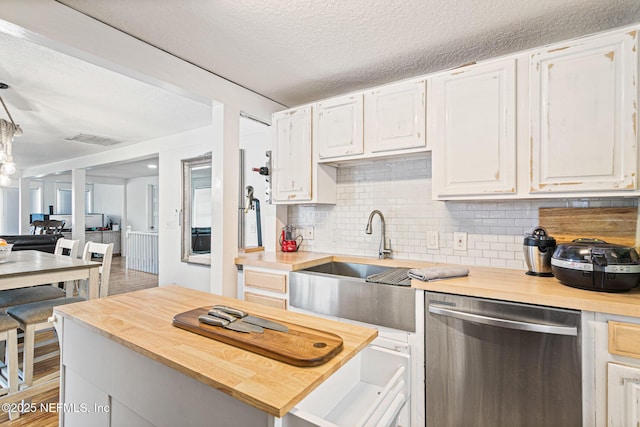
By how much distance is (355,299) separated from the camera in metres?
1.90

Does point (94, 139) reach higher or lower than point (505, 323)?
higher

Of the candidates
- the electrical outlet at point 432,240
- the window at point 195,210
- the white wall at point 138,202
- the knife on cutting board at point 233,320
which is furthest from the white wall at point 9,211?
the electrical outlet at point 432,240

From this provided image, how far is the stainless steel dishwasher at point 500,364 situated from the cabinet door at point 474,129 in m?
0.70

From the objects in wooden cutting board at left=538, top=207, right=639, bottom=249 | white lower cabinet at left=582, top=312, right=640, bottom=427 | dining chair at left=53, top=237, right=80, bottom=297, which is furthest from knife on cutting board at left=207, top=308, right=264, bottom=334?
dining chair at left=53, top=237, right=80, bottom=297

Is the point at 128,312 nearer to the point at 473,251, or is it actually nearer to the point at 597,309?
the point at 597,309

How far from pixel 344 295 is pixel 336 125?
1.26 metres

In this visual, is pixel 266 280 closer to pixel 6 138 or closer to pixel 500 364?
pixel 500 364

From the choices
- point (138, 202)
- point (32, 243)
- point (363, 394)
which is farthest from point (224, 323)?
point (138, 202)

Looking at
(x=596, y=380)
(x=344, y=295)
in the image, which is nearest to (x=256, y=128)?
(x=344, y=295)

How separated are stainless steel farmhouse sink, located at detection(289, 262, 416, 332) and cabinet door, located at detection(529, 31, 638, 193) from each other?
0.97 m

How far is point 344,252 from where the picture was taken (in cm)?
276

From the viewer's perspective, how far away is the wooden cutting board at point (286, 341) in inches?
32.1

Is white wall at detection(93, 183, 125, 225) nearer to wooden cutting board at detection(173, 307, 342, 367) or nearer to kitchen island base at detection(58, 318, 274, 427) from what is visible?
kitchen island base at detection(58, 318, 274, 427)

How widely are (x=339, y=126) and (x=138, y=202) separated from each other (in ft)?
27.6
